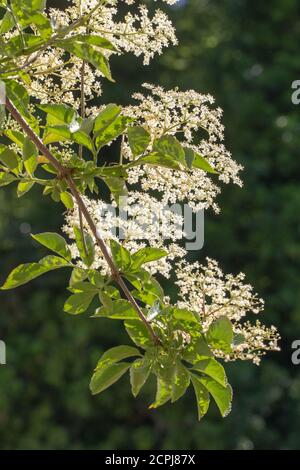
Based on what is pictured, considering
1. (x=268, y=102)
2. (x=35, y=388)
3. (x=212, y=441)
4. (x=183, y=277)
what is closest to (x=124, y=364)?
(x=183, y=277)

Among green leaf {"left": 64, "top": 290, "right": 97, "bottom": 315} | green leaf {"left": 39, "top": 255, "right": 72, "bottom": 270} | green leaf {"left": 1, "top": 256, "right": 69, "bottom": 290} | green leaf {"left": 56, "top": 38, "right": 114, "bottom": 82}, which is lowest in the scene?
green leaf {"left": 64, "top": 290, "right": 97, "bottom": 315}

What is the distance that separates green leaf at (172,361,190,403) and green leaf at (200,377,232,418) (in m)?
→ 0.02

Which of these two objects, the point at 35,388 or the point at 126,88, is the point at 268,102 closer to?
the point at 126,88

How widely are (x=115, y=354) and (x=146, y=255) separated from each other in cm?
9

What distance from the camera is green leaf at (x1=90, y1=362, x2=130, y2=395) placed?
829 millimetres

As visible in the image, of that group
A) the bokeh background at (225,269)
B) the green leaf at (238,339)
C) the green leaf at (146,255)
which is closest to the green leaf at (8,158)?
the green leaf at (146,255)

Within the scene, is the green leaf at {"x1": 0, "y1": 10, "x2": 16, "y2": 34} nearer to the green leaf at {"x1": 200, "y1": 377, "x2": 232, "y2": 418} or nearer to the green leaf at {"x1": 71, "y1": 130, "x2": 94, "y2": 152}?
the green leaf at {"x1": 71, "y1": 130, "x2": 94, "y2": 152}

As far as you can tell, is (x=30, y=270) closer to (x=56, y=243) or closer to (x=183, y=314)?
(x=56, y=243)

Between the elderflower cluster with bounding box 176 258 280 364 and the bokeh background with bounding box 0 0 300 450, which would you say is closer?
the elderflower cluster with bounding box 176 258 280 364

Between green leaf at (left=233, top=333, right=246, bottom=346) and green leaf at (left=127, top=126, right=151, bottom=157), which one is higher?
green leaf at (left=127, top=126, right=151, bottom=157)

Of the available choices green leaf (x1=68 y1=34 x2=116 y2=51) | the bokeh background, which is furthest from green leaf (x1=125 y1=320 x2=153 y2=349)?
the bokeh background

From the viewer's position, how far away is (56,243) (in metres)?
0.85

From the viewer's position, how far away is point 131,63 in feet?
21.0

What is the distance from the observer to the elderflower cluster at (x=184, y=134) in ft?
2.62
